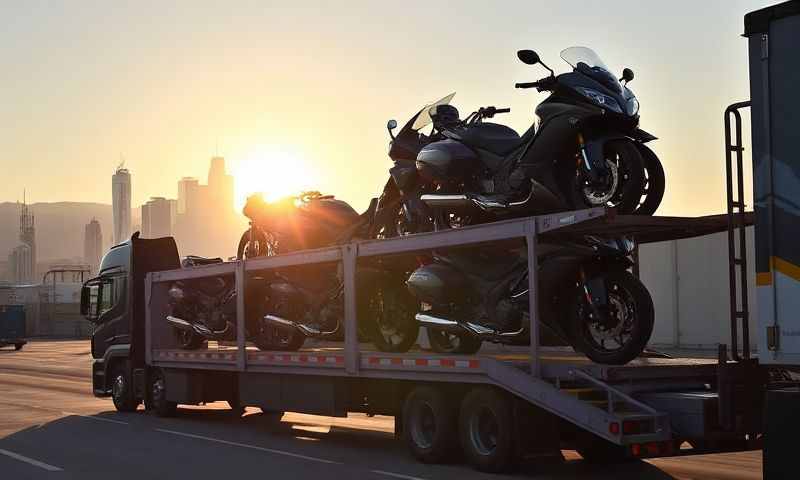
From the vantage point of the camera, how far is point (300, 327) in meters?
13.9

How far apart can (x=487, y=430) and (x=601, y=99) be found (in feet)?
10.5

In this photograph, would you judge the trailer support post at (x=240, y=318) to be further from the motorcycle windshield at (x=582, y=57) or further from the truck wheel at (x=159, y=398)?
the motorcycle windshield at (x=582, y=57)

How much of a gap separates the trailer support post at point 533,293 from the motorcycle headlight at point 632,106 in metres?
1.27

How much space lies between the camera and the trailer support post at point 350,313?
478 inches

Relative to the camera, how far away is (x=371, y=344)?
12492 millimetres

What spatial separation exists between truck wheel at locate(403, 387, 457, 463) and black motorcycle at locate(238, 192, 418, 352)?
1.28m

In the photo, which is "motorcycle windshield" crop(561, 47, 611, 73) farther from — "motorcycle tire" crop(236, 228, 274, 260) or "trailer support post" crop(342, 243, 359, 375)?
"motorcycle tire" crop(236, 228, 274, 260)

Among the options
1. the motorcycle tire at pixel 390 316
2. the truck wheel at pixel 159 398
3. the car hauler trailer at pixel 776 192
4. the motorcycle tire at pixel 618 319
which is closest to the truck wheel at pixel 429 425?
the motorcycle tire at pixel 390 316

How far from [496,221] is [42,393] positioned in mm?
15475

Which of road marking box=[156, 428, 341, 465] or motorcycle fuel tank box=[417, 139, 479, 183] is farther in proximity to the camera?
road marking box=[156, 428, 341, 465]

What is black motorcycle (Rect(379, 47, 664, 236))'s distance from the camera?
959 cm

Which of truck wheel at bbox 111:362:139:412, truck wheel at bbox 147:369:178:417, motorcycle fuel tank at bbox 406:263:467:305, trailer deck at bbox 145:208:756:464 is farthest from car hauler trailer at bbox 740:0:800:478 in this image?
truck wheel at bbox 111:362:139:412

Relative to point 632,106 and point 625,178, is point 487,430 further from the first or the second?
point 632,106

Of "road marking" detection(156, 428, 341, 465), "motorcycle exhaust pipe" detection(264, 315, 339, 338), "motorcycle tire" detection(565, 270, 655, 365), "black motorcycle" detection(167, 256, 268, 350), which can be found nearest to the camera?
"motorcycle tire" detection(565, 270, 655, 365)
